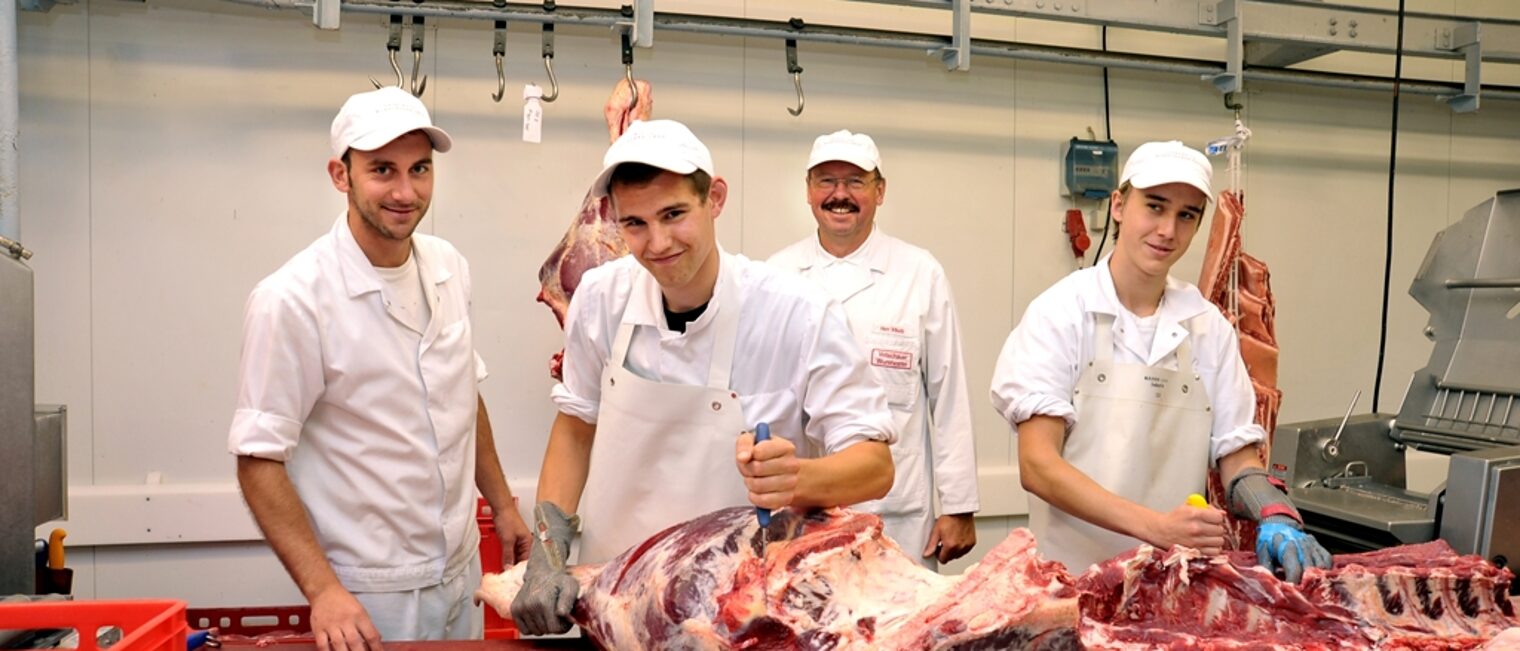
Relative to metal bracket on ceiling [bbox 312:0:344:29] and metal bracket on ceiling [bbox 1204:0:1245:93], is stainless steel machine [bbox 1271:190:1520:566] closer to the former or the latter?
metal bracket on ceiling [bbox 1204:0:1245:93]

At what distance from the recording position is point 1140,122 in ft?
16.0

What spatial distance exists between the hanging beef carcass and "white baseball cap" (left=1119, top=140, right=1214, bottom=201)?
72.9 inches

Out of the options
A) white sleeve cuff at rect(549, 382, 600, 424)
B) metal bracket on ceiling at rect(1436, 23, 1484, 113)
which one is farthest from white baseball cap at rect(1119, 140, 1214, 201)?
metal bracket on ceiling at rect(1436, 23, 1484, 113)

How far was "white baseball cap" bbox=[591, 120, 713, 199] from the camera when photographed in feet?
6.60

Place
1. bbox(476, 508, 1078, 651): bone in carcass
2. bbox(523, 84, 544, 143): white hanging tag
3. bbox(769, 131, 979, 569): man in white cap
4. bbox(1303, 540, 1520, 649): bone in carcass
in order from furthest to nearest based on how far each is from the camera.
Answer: bbox(523, 84, 544, 143): white hanging tag
bbox(769, 131, 979, 569): man in white cap
bbox(1303, 540, 1520, 649): bone in carcass
bbox(476, 508, 1078, 651): bone in carcass

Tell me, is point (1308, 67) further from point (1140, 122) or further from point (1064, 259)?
point (1064, 259)

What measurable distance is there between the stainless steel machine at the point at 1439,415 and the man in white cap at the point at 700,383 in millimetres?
1303

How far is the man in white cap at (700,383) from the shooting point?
2.19 meters

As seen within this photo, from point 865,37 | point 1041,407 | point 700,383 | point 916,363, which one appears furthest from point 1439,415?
point 865,37

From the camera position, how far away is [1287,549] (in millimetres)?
2215

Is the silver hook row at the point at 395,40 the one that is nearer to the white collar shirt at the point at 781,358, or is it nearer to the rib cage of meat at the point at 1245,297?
the white collar shirt at the point at 781,358

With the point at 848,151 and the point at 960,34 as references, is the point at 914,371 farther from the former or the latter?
the point at 960,34

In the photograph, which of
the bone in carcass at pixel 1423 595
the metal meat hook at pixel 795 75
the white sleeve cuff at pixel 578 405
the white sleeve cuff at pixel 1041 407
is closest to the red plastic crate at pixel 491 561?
the white sleeve cuff at pixel 578 405

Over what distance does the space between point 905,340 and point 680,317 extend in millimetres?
1406
